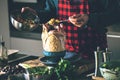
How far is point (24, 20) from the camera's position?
1.75 meters

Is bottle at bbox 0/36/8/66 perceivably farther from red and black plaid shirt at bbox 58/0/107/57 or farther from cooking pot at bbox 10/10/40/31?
red and black plaid shirt at bbox 58/0/107/57

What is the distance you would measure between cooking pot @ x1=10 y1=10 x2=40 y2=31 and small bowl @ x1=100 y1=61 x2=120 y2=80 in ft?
1.37

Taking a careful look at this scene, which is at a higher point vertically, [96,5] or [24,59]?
[96,5]

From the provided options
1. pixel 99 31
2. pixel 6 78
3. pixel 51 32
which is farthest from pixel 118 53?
pixel 6 78

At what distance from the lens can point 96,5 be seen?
2.06 m

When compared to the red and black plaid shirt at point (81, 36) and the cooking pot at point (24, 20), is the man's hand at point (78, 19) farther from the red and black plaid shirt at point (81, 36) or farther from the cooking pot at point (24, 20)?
the red and black plaid shirt at point (81, 36)

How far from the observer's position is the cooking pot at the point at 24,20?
5.64ft

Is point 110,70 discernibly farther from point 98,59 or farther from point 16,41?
point 16,41

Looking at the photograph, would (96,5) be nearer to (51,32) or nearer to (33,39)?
(51,32)

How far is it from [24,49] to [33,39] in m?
0.16

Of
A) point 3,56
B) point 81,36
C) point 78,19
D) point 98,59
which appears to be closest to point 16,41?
point 81,36

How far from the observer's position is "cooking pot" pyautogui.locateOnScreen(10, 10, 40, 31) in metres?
1.72

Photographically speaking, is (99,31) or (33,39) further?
(33,39)

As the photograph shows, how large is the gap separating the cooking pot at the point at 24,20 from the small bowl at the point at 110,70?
42 cm
